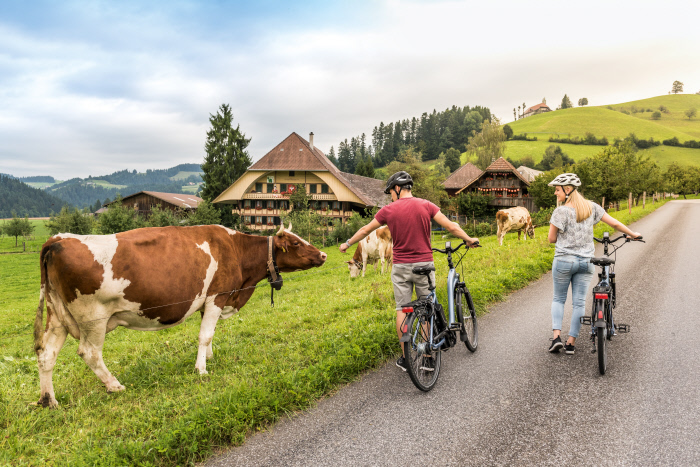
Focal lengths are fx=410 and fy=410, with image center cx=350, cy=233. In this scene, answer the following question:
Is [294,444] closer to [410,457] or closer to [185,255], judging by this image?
[410,457]

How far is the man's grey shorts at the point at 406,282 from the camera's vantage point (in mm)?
4709

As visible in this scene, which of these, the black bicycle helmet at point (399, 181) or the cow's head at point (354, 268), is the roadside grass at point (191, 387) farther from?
the cow's head at point (354, 268)

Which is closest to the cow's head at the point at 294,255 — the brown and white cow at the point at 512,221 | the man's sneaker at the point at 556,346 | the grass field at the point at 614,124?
the man's sneaker at the point at 556,346

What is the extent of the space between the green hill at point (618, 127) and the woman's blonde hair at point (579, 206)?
346 ft

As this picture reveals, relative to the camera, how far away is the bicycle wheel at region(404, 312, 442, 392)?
433cm

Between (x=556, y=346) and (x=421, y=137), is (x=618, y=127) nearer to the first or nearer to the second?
(x=421, y=137)

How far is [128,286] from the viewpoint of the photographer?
456 cm

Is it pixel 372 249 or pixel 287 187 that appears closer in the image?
pixel 372 249

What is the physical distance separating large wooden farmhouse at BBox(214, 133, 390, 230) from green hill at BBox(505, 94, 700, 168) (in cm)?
7257

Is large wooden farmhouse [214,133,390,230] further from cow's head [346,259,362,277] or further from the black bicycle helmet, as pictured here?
the black bicycle helmet

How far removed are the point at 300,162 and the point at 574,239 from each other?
46.5 meters

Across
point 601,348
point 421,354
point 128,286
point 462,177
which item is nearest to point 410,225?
point 421,354

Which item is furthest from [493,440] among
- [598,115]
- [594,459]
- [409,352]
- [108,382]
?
[598,115]

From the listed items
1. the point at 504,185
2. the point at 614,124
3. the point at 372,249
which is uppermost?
the point at 614,124
